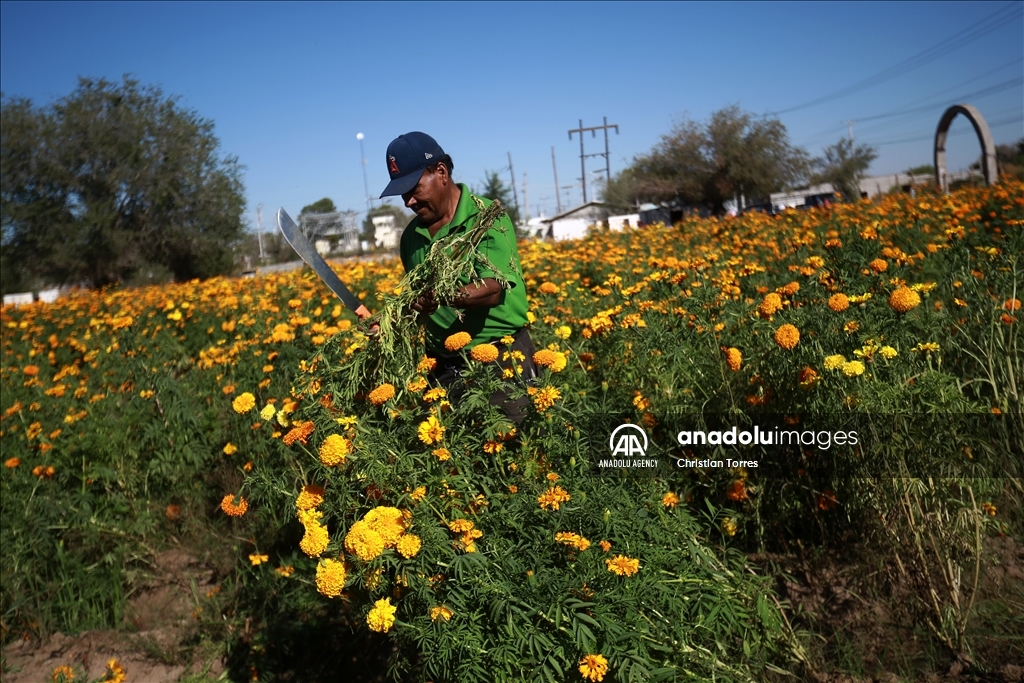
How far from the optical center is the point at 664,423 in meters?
3.00

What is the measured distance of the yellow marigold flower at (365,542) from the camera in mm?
1951

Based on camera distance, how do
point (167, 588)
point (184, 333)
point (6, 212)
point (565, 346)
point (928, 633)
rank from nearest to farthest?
point (928, 633), point (565, 346), point (167, 588), point (184, 333), point (6, 212)

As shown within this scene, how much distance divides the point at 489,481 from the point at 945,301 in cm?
253

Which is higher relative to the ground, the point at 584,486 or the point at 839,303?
the point at 839,303

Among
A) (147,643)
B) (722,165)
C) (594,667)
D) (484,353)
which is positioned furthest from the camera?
(722,165)

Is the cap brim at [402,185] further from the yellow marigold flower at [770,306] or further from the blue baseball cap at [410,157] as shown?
the yellow marigold flower at [770,306]

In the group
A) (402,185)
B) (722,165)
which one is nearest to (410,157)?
(402,185)

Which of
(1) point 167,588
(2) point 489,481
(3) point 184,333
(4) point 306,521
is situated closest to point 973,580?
(2) point 489,481

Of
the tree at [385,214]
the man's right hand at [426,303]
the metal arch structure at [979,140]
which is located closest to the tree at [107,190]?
the tree at [385,214]

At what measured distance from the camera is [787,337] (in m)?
2.58

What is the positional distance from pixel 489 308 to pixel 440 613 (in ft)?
4.02

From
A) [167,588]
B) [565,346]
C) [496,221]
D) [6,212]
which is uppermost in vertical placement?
[6,212]

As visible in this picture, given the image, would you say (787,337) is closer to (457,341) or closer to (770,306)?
(770,306)

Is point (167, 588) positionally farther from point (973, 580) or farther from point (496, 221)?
point (973, 580)
